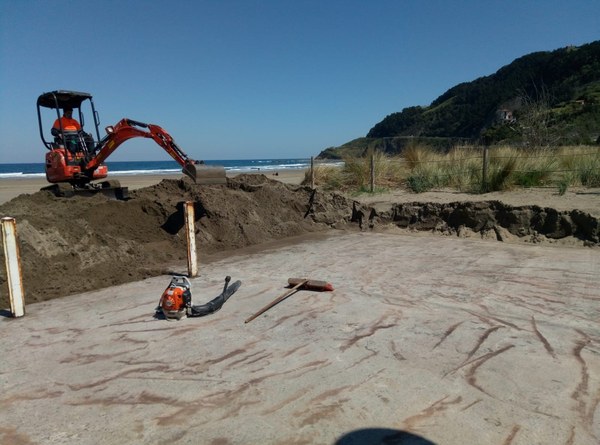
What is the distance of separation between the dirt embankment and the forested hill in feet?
51.8

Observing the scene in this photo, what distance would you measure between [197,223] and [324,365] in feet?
21.8

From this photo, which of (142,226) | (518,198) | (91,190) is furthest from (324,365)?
(91,190)

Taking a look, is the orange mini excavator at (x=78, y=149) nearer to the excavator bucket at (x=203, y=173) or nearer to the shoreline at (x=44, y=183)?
the excavator bucket at (x=203, y=173)

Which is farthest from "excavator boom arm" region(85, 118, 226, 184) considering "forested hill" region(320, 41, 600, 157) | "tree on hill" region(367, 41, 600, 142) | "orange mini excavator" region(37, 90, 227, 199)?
"tree on hill" region(367, 41, 600, 142)

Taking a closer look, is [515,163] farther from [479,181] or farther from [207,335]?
[207,335]

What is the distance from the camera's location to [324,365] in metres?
3.98

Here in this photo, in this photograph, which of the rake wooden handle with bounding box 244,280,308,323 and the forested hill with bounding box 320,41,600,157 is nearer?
the rake wooden handle with bounding box 244,280,308,323

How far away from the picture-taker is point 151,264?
817cm

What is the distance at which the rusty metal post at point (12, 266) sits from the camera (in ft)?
17.5

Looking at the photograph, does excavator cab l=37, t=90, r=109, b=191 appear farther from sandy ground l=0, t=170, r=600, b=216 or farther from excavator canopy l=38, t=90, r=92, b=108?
sandy ground l=0, t=170, r=600, b=216

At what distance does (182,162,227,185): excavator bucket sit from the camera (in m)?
8.66

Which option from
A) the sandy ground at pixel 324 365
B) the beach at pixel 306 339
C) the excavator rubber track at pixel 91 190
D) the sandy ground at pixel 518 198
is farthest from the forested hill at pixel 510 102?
the sandy ground at pixel 324 365

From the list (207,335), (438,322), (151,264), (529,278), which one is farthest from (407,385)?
(151,264)

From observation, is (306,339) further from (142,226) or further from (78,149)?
(78,149)
